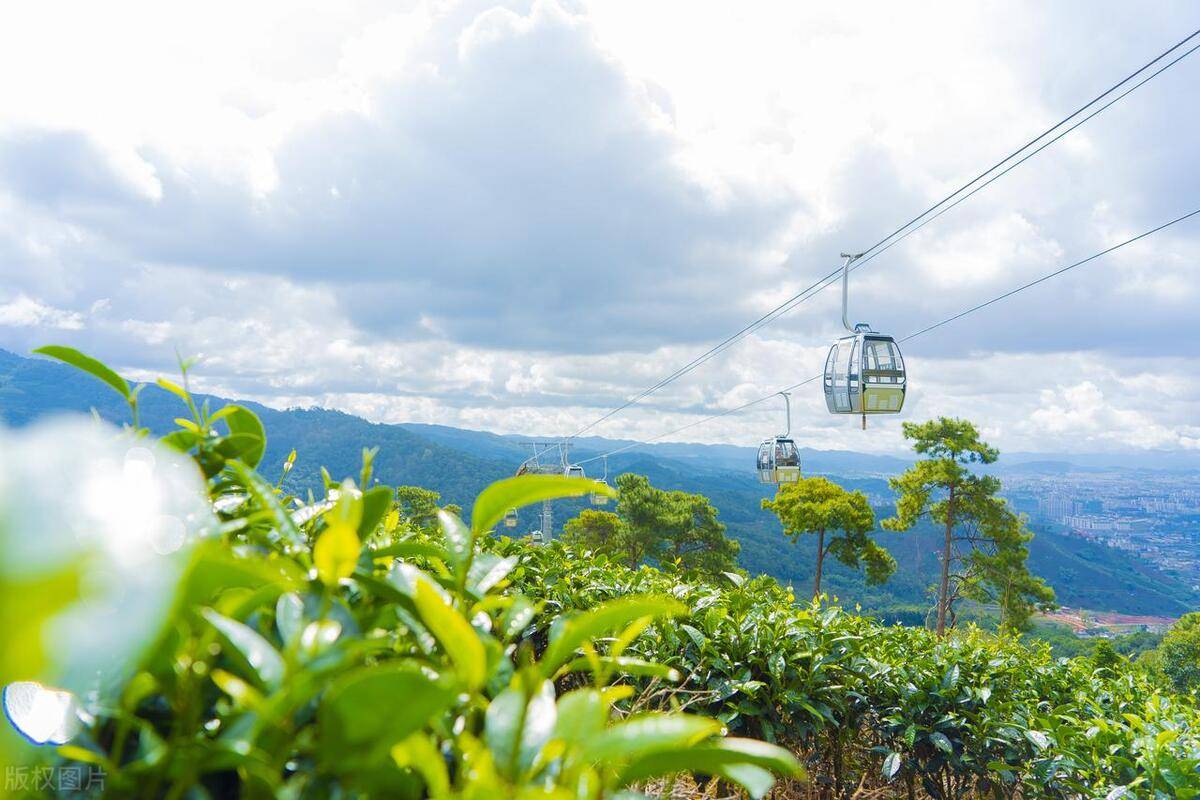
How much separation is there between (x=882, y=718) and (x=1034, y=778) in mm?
469

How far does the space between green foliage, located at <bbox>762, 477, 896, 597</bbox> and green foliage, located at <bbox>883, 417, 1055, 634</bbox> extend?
6.12 feet

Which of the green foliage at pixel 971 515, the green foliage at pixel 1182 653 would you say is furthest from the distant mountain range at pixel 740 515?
the green foliage at pixel 971 515

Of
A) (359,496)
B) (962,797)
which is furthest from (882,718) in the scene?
(359,496)

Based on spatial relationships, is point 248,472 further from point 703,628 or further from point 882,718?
point 882,718

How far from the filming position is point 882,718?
2422mm

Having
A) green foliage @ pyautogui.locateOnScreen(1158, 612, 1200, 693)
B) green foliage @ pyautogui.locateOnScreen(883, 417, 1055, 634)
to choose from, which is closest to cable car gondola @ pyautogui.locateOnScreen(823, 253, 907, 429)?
green foliage @ pyautogui.locateOnScreen(883, 417, 1055, 634)

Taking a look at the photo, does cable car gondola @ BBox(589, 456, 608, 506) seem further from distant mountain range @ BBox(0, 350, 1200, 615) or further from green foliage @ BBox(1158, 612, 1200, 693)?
distant mountain range @ BBox(0, 350, 1200, 615)

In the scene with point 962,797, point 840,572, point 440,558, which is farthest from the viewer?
point 840,572

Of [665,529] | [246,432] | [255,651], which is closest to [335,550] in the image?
[255,651]

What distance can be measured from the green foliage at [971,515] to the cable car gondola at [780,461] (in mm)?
5148

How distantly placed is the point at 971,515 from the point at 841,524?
10.8ft

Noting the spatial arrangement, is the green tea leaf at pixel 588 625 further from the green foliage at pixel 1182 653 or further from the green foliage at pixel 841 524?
the green foliage at pixel 1182 653

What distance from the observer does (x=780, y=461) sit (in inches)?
572

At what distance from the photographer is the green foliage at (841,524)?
20.8 m
